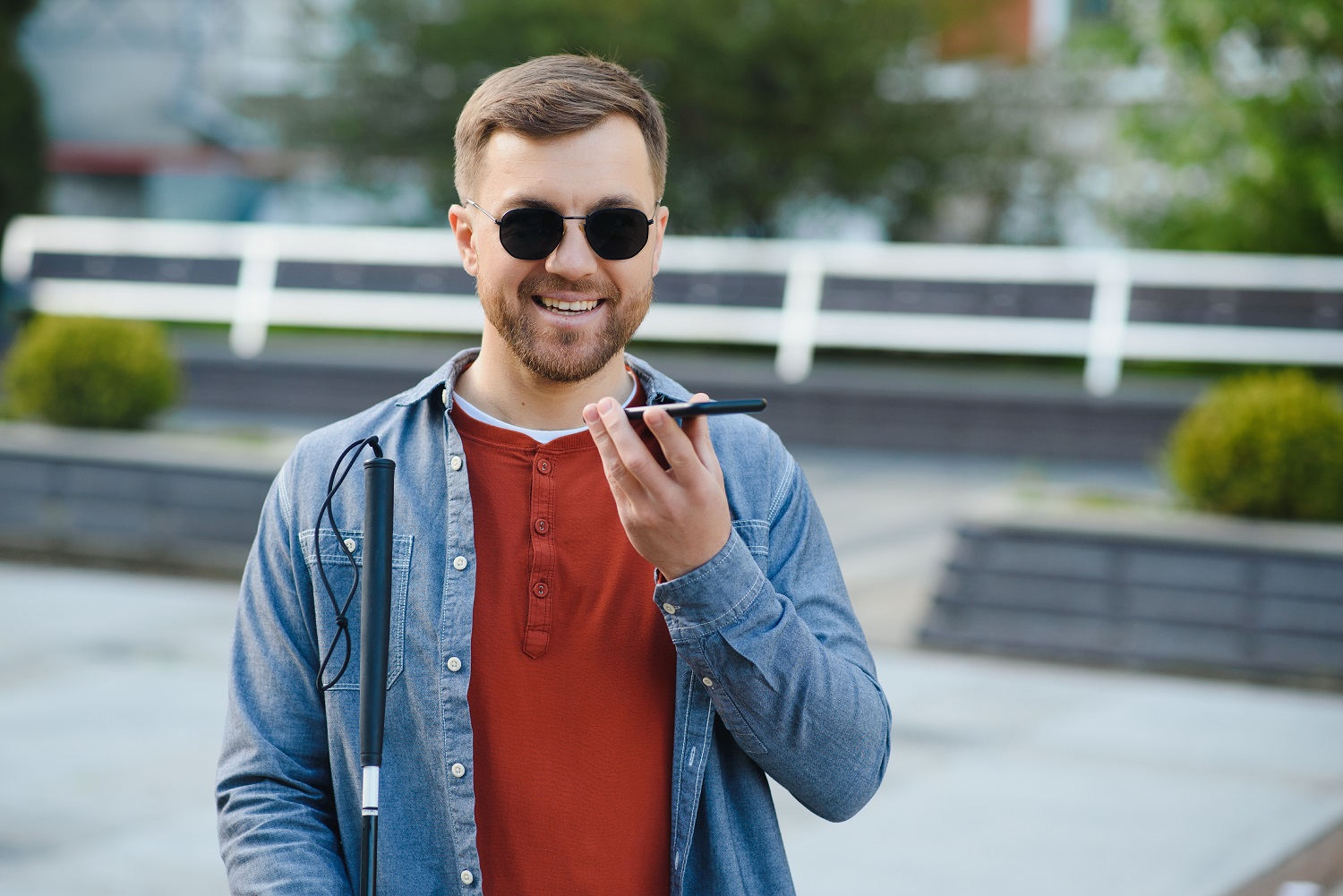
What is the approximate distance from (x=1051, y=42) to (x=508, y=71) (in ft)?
56.2

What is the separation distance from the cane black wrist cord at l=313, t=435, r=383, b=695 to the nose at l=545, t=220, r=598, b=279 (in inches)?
12.4

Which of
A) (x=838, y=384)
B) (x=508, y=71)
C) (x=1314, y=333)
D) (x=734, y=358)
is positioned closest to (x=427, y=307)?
(x=734, y=358)

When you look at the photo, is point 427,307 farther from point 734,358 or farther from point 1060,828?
point 1060,828

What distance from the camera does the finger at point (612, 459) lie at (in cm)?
171

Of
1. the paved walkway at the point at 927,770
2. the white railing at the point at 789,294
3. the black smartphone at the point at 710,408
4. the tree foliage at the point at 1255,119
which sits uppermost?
the tree foliage at the point at 1255,119

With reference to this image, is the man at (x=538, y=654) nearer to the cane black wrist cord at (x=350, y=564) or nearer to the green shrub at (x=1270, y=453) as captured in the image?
the cane black wrist cord at (x=350, y=564)

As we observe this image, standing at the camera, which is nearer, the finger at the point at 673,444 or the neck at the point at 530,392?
the finger at the point at 673,444

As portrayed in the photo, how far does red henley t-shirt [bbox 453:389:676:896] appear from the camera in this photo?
191 centimetres

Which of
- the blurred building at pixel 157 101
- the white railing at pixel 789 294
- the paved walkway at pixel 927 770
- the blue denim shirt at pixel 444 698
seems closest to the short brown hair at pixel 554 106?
the blue denim shirt at pixel 444 698

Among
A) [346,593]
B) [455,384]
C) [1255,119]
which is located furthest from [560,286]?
[1255,119]

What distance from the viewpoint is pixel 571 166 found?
1.94 metres

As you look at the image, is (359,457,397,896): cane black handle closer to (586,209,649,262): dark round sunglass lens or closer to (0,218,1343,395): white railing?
(586,209,649,262): dark round sunglass lens

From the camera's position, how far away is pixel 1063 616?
7.02m

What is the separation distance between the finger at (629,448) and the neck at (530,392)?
1.03 feet
